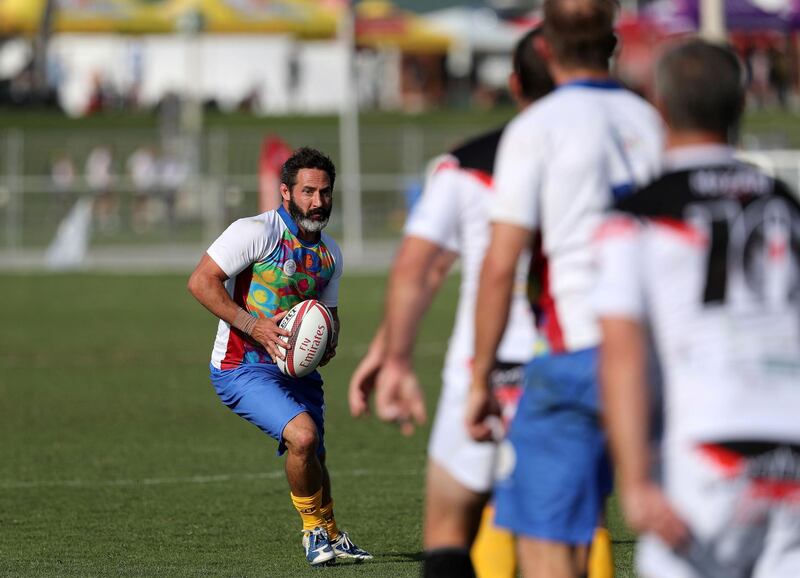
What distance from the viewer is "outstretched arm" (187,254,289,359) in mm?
7637

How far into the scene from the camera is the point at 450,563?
16.4 ft

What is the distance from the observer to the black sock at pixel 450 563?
500 cm

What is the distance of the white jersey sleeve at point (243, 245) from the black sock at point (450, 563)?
9.68ft

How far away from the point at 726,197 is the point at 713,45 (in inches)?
15.2

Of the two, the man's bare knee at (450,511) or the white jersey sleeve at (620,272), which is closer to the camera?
the white jersey sleeve at (620,272)

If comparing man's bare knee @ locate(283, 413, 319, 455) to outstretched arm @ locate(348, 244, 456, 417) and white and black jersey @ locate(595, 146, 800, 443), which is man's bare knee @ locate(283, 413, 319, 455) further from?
Answer: white and black jersey @ locate(595, 146, 800, 443)

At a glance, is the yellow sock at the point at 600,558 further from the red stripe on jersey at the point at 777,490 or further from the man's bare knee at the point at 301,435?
the man's bare knee at the point at 301,435

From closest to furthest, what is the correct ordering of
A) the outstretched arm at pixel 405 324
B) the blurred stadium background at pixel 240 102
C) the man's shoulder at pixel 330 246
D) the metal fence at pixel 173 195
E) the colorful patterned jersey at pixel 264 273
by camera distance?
the outstretched arm at pixel 405 324 → the colorful patterned jersey at pixel 264 273 → the man's shoulder at pixel 330 246 → the metal fence at pixel 173 195 → the blurred stadium background at pixel 240 102

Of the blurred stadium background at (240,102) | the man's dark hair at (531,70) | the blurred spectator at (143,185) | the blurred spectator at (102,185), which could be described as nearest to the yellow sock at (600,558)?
the man's dark hair at (531,70)

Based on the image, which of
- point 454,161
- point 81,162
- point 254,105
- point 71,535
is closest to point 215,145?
point 81,162

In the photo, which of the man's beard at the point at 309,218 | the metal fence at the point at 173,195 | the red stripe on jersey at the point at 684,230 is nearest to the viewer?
the red stripe on jersey at the point at 684,230

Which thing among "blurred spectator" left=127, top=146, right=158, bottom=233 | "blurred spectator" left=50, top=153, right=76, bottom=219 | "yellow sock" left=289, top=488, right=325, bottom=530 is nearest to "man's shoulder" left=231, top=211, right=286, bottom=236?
"yellow sock" left=289, top=488, right=325, bottom=530

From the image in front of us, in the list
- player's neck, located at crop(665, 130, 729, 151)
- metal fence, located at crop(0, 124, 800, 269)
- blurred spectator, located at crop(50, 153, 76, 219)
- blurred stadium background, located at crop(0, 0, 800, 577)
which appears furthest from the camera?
blurred spectator, located at crop(50, 153, 76, 219)

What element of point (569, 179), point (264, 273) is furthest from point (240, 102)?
point (569, 179)
